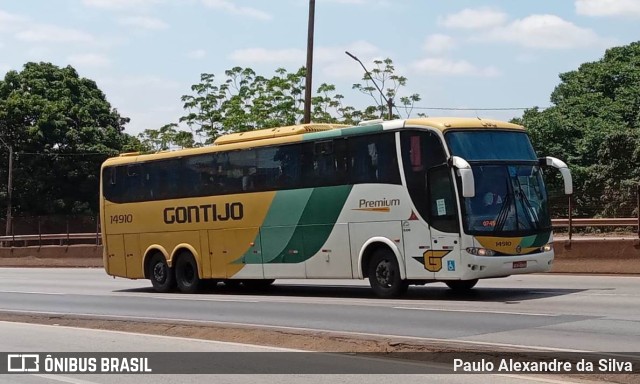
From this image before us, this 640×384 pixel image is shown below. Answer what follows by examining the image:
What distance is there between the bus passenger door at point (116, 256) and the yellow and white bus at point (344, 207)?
0.40ft

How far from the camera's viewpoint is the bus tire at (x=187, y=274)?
2297 cm

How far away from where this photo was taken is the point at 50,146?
57.3 metres

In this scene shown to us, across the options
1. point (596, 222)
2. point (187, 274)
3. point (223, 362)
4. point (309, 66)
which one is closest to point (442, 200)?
point (223, 362)

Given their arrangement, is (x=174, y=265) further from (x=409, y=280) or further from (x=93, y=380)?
(x=93, y=380)

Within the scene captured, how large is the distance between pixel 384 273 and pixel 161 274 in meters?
7.70

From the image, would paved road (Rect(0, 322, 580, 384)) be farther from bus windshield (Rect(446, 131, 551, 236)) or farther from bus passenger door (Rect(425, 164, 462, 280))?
bus windshield (Rect(446, 131, 551, 236))

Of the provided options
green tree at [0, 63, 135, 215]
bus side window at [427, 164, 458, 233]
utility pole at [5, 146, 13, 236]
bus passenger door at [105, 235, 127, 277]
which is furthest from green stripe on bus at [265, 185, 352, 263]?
green tree at [0, 63, 135, 215]

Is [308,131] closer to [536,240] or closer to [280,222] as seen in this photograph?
[280,222]

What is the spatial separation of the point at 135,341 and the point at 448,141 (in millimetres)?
7293

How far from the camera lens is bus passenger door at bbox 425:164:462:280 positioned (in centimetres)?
1711

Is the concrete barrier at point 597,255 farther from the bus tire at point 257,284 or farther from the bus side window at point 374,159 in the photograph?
the bus side window at point 374,159

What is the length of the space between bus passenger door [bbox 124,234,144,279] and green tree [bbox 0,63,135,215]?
3259 centimetres

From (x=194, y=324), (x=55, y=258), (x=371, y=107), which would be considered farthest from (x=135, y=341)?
(x=371, y=107)

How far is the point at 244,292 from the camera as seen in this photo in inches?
904
